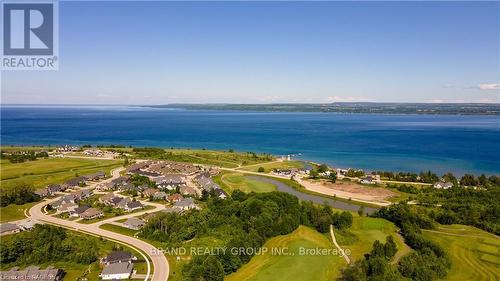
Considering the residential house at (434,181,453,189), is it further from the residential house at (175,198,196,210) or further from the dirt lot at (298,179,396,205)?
the residential house at (175,198,196,210)

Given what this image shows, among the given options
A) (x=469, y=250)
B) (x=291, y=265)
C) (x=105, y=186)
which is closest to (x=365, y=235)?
(x=469, y=250)

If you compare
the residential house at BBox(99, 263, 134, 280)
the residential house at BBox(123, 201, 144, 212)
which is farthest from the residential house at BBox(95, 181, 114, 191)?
the residential house at BBox(99, 263, 134, 280)

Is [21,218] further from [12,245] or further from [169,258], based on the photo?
[169,258]

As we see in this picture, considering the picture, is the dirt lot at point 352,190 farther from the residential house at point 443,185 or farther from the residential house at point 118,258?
the residential house at point 118,258

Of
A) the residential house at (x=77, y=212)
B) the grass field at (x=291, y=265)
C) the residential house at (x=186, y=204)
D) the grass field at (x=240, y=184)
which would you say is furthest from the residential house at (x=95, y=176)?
the grass field at (x=291, y=265)

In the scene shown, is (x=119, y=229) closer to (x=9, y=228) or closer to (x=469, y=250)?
(x=9, y=228)

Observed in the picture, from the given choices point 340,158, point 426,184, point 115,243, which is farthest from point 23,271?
point 340,158
